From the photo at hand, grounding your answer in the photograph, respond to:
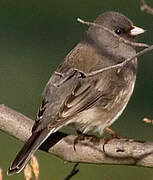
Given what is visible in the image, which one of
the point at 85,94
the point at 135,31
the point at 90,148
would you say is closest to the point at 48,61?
the point at 135,31

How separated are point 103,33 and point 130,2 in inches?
142

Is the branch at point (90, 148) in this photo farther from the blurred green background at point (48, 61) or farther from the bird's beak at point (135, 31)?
the blurred green background at point (48, 61)

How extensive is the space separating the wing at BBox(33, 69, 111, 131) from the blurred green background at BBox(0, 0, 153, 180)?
1640mm

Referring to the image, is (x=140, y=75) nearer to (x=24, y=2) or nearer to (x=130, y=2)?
(x=130, y=2)

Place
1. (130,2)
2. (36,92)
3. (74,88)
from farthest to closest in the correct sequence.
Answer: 1. (130,2)
2. (36,92)
3. (74,88)

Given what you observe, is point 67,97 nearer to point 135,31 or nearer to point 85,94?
point 85,94

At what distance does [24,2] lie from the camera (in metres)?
8.60

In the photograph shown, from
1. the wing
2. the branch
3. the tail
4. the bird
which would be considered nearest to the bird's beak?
the bird

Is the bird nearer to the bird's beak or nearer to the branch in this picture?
the branch

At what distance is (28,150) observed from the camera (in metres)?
3.85

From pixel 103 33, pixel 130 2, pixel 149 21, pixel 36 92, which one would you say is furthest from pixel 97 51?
pixel 130 2

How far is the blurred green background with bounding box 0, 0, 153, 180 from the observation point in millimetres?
6113

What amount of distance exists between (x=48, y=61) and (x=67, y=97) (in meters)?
3.32

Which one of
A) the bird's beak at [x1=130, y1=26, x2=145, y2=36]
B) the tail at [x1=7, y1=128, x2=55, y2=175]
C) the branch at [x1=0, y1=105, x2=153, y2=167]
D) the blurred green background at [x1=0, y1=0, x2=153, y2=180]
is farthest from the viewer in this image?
the blurred green background at [x1=0, y1=0, x2=153, y2=180]
